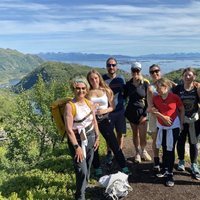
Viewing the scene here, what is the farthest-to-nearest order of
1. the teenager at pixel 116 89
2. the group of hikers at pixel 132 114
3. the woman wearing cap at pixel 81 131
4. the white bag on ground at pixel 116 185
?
the teenager at pixel 116 89 < the white bag on ground at pixel 116 185 < the group of hikers at pixel 132 114 < the woman wearing cap at pixel 81 131

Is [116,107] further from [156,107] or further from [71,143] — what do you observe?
[71,143]

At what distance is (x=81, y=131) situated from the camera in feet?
25.8

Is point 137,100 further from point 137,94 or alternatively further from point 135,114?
point 135,114

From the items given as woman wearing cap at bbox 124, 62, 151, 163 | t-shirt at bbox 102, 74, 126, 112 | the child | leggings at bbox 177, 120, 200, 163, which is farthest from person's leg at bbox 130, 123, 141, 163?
leggings at bbox 177, 120, 200, 163

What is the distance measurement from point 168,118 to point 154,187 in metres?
1.94

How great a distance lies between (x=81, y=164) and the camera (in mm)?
7840

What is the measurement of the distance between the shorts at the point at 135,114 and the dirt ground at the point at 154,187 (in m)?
1.54

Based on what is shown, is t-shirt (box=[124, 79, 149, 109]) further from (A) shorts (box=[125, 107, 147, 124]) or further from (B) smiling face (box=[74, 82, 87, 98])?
(B) smiling face (box=[74, 82, 87, 98])

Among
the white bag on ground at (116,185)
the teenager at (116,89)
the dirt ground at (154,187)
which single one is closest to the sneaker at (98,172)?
the dirt ground at (154,187)

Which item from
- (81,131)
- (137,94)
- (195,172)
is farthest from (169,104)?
(81,131)

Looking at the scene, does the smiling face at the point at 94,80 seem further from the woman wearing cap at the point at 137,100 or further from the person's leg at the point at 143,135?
the person's leg at the point at 143,135

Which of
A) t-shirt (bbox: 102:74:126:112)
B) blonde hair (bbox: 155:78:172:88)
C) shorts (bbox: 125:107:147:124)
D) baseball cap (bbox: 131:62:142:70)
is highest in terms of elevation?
baseball cap (bbox: 131:62:142:70)

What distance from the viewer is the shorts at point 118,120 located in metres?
10.3

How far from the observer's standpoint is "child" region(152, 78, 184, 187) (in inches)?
353
